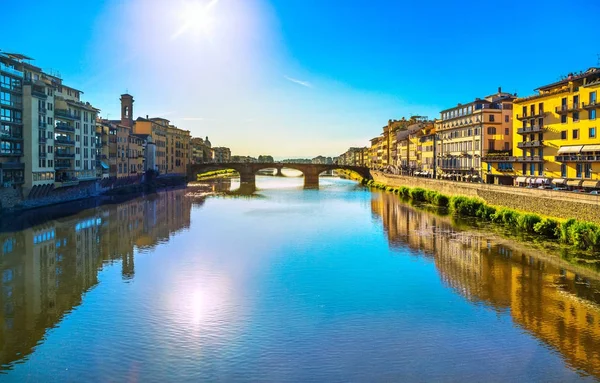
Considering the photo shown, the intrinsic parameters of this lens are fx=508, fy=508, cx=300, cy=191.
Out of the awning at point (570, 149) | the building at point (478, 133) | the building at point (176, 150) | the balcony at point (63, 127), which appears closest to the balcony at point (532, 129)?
the awning at point (570, 149)

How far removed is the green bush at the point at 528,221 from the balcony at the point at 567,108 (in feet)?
33.6

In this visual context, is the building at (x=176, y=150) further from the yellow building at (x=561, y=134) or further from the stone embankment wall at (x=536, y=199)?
the yellow building at (x=561, y=134)

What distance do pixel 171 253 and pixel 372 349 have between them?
16.4m

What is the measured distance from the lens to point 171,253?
27.9 meters

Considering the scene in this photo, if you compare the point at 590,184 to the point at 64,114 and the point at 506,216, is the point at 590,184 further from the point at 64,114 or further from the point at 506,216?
the point at 64,114

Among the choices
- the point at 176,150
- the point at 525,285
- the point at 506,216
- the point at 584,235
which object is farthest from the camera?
the point at 176,150

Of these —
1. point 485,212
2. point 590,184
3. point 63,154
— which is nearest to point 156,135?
point 63,154

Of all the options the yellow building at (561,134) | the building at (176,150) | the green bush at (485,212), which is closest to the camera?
the yellow building at (561,134)

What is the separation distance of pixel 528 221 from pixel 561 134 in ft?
37.4

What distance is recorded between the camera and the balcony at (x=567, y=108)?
124 feet

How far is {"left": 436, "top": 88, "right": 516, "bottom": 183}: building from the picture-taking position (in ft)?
187

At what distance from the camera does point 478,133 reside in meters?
58.0

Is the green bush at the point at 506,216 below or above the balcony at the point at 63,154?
below

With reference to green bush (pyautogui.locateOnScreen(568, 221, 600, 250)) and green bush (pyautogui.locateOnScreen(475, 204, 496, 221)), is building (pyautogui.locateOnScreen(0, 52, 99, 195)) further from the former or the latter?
green bush (pyautogui.locateOnScreen(568, 221, 600, 250))
